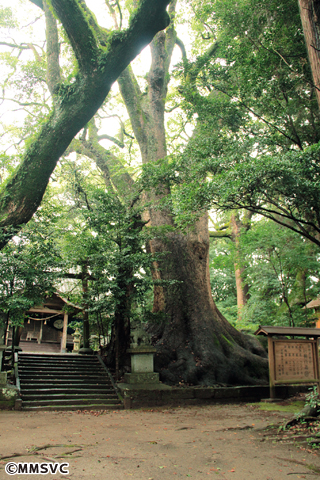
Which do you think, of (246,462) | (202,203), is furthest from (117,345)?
(246,462)

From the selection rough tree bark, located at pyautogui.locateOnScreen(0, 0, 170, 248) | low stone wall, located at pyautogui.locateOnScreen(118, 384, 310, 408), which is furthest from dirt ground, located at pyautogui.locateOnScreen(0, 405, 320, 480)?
rough tree bark, located at pyautogui.locateOnScreen(0, 0, 170, 248)

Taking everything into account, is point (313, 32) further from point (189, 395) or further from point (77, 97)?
point (189, 395)

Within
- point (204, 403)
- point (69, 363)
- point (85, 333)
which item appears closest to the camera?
point (204, 403)

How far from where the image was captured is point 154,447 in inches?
165

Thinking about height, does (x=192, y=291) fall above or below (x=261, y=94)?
below

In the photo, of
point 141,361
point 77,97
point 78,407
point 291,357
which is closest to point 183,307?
point 141,361

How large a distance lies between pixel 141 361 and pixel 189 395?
4.49 feet

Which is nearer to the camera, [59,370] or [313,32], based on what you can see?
[313,32]

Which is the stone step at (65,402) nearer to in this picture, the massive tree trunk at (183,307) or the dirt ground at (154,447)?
the dirt ground at (154,447)

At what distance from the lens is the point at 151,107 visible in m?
12.6

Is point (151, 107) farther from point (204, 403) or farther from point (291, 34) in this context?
point (204, 403)

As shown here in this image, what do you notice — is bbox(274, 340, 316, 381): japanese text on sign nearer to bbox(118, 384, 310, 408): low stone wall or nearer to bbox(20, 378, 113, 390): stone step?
bbox(118, 384, 310, 408): low stone wall

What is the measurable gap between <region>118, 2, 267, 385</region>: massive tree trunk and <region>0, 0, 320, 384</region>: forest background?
1.6 inches

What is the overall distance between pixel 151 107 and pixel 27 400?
1025 cm
